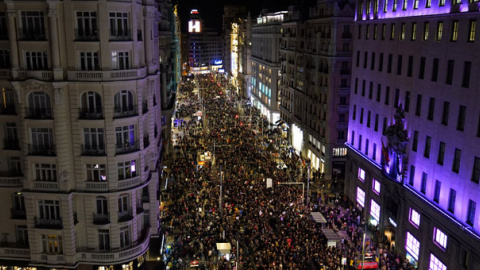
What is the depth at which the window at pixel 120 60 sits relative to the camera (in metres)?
32.5

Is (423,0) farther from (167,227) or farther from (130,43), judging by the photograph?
(167,227)

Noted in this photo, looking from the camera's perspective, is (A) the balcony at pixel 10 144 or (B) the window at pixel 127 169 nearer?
(A) the balcony at pixel 10 144

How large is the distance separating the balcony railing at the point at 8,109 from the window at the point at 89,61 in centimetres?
677

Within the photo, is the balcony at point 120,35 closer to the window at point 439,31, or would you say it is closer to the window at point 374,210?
the window at point 439,31

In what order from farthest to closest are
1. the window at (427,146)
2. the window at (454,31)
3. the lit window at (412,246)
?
the lit window at (412,246), the window at (427,146), the window at (454,31)

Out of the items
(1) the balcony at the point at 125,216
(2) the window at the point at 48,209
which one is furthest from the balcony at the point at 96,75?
(1) the balcony at the point at 125,216

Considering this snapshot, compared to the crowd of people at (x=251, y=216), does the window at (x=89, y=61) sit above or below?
above

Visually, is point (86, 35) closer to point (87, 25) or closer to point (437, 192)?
point (87, 25)

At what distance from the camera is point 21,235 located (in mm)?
34969

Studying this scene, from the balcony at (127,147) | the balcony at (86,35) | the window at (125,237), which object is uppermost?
the balcony at (86,35)

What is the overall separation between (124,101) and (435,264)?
2974 centimetres

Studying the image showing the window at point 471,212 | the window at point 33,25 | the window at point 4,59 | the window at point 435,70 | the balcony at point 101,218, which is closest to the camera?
the window at point 33,25

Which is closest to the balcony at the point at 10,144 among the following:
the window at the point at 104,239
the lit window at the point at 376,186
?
the window at the point at 104,239

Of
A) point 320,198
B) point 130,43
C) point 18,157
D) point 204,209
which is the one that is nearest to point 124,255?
point 18,157
